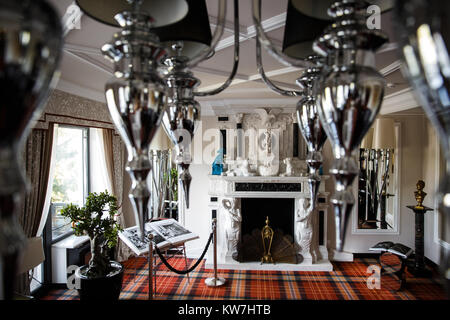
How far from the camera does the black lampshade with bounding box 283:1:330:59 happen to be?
0.69 m

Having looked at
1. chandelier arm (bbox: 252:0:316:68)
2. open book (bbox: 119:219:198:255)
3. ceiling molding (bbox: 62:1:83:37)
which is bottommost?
open book (bbox: 119:219:198:255)

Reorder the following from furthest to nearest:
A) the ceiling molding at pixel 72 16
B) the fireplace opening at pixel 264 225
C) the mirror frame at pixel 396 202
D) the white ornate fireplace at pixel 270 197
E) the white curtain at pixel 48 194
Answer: the mirror frame at pixel 396 202 → the fireplace opening at pixel 264 225 → the white ornate fireplace at pixel 270 197 → the white curtain at pixel 48 194 → the ceiling molding at pixel 72 16

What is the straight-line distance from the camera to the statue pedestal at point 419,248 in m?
4.30

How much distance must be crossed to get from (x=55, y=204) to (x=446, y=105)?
427 centimetres

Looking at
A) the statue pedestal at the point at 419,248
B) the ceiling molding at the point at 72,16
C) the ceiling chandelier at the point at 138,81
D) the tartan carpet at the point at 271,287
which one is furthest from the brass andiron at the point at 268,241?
the ceiling chandelier at the point at 138,81

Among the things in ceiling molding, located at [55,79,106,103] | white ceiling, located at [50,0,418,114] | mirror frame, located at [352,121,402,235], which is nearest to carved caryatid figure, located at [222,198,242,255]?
white ceiling, located at [50,0,418,114]

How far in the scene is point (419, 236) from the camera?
14.2 ft

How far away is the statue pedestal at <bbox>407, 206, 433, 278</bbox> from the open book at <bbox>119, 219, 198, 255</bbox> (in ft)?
10.8

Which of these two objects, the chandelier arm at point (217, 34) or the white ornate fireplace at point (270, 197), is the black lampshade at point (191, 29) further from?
the white ornate fireplace at point (270, 197)

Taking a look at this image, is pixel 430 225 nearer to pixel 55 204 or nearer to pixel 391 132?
pixel 391 132

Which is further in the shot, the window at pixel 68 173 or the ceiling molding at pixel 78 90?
the window at pixel 68 173

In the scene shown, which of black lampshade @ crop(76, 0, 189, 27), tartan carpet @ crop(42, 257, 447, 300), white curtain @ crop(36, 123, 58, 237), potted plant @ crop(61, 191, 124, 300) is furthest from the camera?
tartan carpet @ crop(42, 257, 447, 300)

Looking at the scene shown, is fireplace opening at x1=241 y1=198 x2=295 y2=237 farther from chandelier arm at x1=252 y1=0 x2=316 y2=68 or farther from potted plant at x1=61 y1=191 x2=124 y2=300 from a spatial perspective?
chandelier arm at x1=252 y1=0 x2=316 y2=68

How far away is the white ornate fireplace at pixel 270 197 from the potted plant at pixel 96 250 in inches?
74.3
